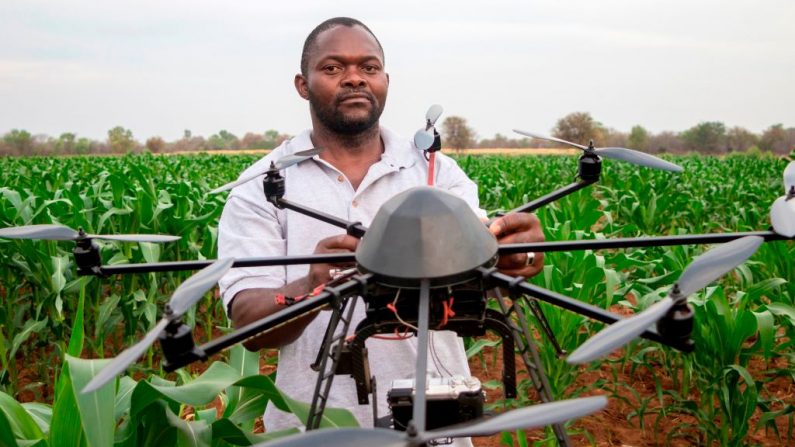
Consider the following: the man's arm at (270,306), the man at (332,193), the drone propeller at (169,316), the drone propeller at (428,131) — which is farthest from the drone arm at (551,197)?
the man at (332,193)

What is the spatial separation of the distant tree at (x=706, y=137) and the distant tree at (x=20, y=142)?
7063 centimetres

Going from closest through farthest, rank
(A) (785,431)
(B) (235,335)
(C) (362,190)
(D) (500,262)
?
(B) (235,335) → (D) (500,262) → (C) (362,190) → (A) (785,431)

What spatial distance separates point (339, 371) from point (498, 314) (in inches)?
9.4

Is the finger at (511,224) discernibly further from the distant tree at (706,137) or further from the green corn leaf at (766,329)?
the distant tree at (706,137)

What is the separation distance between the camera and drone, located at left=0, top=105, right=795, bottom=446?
519 millimetres

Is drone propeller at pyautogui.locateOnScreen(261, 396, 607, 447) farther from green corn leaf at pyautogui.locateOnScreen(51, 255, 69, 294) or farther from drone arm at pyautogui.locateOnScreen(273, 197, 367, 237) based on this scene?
green corn leaf at pyautogui.locateOnScreen(51, 255, 69, 294)

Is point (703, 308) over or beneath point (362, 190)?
beneath

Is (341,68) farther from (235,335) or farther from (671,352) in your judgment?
(671,352)

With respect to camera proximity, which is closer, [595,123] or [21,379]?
[21,379]


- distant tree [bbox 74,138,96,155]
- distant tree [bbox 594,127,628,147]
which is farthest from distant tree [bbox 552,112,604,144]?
distant tree [bbox 74,138,96,155]

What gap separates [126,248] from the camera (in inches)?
170

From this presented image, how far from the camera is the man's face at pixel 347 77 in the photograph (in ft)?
6.15

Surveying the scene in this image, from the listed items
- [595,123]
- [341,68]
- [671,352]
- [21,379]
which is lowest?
[21,379]

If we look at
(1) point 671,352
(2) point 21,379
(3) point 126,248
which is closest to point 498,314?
(1) point 671,352
